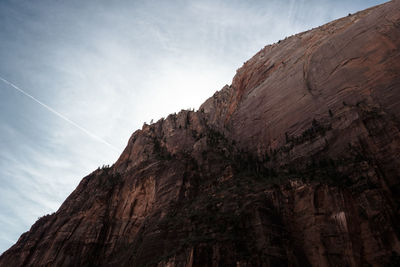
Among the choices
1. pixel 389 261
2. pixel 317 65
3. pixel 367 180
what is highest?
pixel 317 65

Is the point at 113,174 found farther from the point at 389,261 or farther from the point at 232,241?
the point at 389,261

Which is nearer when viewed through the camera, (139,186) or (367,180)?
(367,180)

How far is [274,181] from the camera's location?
33.5 m

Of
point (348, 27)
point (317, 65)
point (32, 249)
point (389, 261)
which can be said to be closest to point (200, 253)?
point (389, 261)

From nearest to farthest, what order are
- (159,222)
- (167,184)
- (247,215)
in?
(247,215) → (159,222) → (167,184)

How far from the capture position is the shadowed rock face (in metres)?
25.5

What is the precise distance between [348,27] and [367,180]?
95.5 feet

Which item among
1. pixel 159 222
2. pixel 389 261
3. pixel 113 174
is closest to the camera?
pixel 389 261

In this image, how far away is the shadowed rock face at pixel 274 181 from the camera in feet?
83.8

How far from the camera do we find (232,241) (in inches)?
1067

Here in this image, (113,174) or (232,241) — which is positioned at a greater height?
(113,174)

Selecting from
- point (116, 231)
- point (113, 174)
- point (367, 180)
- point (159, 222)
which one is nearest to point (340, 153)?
point (367, 180)

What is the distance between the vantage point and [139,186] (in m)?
46.4

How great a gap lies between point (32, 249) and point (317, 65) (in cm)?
5545
